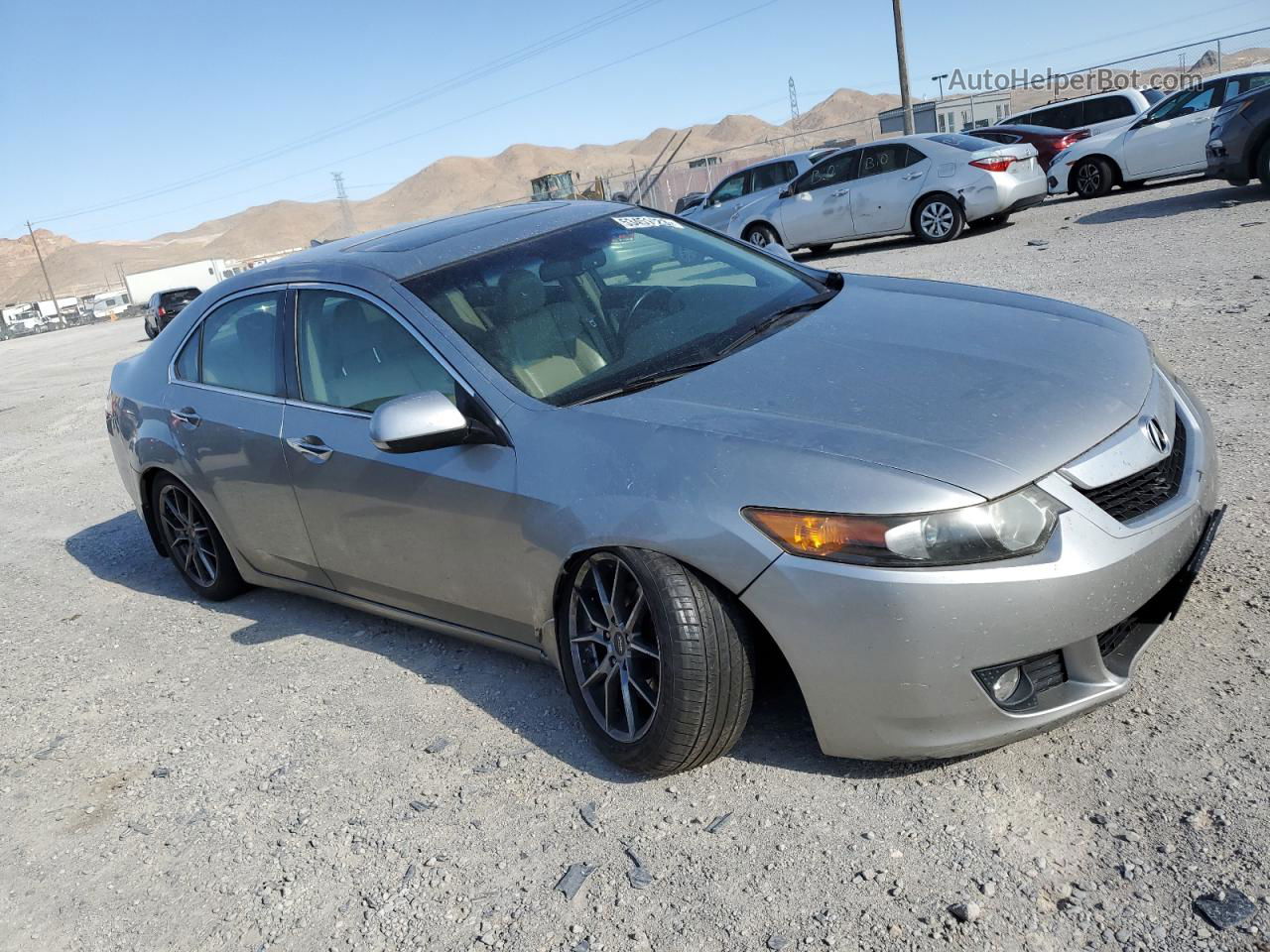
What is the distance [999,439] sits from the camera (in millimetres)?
2811

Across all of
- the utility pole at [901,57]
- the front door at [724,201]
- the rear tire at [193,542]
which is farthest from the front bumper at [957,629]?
the utility pole at [901,57]

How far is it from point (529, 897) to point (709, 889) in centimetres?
47

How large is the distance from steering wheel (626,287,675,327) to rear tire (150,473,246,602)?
2.36m

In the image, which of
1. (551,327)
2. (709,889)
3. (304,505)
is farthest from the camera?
(304,505)

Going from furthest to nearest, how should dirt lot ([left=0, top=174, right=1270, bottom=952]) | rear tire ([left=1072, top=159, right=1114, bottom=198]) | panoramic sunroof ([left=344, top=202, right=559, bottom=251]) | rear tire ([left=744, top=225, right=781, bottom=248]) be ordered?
rear tire ([left=744, top=225, right=781, bottom=248]), rear tire ([left=1072, top=159, right=1114, bottom=198]), panoramic sunroof ([left=344, top=202, right=559, bottom=251]), dirt lot ([left=0, top=174, right=1270, bottom=952])

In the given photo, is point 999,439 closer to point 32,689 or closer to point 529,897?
point 529,897

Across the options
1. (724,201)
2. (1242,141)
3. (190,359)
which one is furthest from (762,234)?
(190,359)

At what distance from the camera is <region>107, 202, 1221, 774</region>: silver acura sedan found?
2709 mm

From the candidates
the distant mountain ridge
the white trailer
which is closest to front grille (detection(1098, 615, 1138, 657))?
the white trailer

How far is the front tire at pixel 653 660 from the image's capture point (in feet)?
9.68

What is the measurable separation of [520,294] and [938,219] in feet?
41.1

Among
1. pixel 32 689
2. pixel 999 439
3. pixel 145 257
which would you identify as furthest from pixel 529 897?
pixel 145 257

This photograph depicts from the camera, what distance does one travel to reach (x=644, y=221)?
15.2 ft

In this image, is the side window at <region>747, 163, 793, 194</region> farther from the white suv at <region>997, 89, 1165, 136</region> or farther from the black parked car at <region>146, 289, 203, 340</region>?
the black parked car at <region>146, 289, 203, 340</region>
